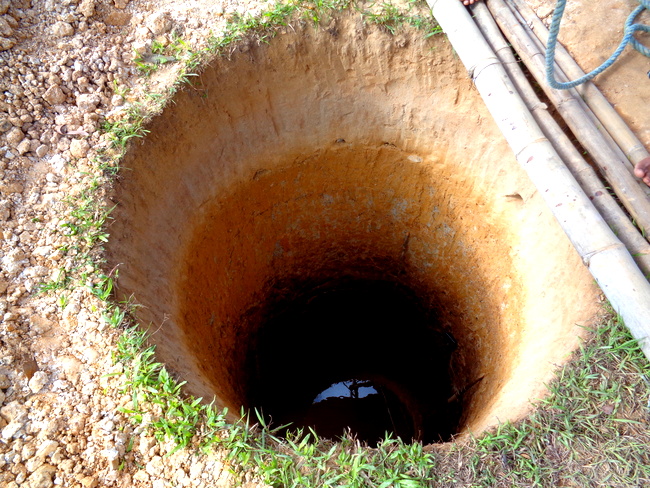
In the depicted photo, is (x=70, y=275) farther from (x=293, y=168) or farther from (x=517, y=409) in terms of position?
(x=517, y=409)

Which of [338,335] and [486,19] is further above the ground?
[486,19]

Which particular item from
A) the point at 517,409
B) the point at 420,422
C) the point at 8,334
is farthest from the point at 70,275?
the point at 420,422

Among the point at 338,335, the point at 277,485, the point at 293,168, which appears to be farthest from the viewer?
the point at 338,335

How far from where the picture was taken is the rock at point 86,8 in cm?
328

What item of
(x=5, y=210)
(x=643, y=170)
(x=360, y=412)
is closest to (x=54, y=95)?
(x=5, y=210)

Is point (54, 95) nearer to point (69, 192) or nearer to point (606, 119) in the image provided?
point (69, 192)

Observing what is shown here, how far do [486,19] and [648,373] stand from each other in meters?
2.44

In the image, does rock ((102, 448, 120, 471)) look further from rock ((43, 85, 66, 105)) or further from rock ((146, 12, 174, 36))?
rock ((146, 12, 174, 36))

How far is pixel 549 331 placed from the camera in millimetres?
2625

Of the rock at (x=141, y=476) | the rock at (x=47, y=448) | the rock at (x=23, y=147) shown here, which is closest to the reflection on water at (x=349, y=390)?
the rock at (x=141, y=476)

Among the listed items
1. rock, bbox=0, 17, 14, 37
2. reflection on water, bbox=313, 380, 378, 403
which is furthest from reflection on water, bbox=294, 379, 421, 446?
rock, bbox=0, 17, 14, 37

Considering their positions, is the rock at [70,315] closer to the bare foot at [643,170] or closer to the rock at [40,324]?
the rock at [40,324]

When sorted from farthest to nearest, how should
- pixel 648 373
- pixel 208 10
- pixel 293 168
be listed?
1. pixel 293 168
2. pixel 208 10
3. pixel 648 373

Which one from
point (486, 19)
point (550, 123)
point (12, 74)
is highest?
point (12, 74)
